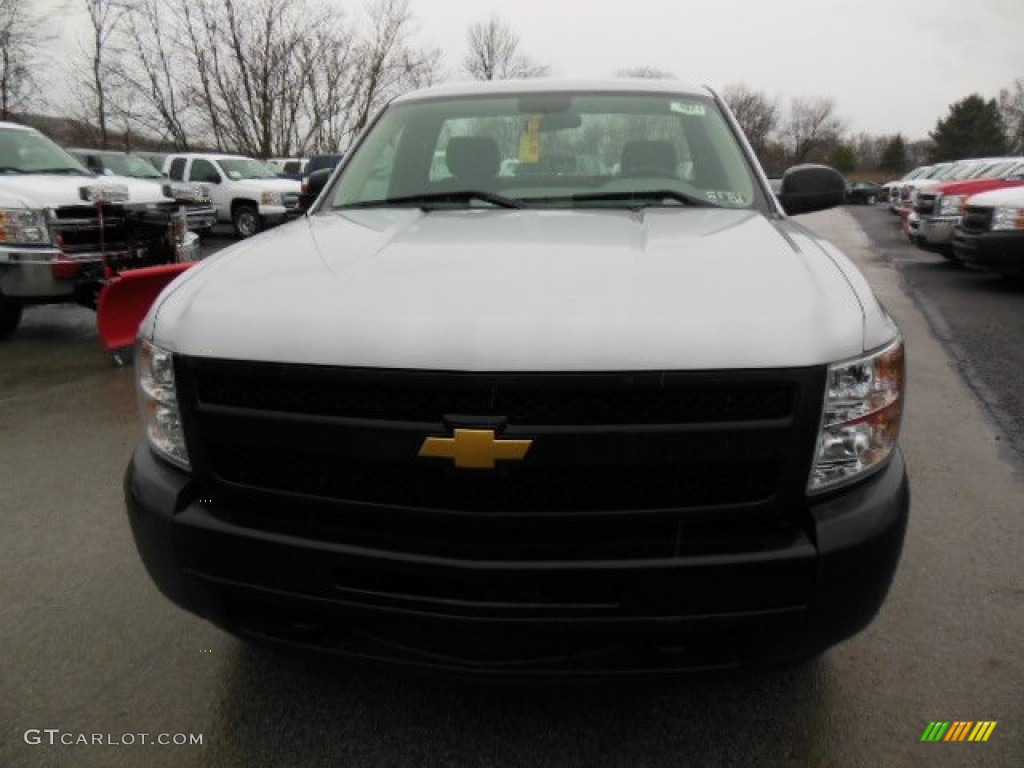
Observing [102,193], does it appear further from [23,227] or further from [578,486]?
[578,486]

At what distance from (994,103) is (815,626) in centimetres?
8643

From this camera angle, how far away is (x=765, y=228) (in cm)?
234

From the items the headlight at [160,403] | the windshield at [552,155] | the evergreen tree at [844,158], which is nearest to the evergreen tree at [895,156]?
the evergreen tree at [844,158]

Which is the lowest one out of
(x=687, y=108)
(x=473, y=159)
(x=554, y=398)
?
(x=554, y=398)

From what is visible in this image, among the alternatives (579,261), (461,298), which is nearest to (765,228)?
(579,261)

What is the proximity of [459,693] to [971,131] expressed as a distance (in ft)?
276

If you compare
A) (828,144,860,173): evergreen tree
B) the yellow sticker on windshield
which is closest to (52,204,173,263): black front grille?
the yellow sticker on windshield

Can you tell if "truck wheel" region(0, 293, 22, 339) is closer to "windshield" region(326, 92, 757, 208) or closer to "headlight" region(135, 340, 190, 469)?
"windshield" region(326, 92, 757, 208)

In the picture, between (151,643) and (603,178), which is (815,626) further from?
(151,643)

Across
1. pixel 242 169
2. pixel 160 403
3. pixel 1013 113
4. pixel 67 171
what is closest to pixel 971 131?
pixel 1013 113

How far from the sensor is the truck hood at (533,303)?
159cm

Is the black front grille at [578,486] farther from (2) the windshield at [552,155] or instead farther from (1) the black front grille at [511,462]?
(2) the windshield at [552,155]

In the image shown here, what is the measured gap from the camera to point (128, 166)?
53.4 feet

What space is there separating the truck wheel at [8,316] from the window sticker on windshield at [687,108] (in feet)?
19.4
